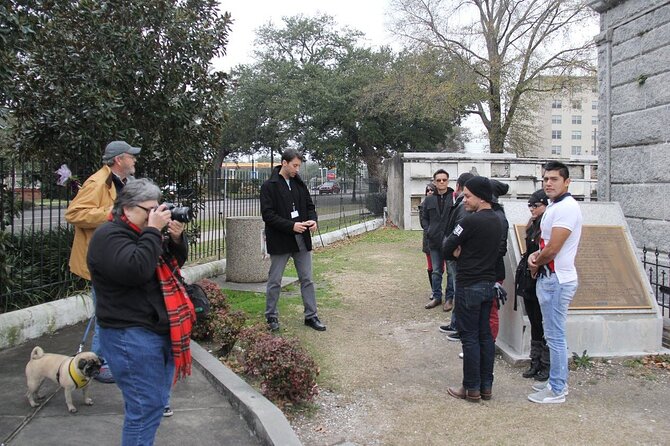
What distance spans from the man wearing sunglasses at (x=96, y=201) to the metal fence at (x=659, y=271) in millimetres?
5703

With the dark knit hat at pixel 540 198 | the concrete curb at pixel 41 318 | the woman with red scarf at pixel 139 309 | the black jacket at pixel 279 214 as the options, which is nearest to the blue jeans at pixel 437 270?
the black jacket at pixel 279 214

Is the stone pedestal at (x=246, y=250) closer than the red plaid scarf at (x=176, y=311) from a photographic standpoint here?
No

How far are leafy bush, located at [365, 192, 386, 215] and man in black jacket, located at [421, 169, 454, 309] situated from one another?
15848 mm

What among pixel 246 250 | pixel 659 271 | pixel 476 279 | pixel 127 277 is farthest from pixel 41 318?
pixel 659 271

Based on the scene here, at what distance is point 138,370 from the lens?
8.79 ft

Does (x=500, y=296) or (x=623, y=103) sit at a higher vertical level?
(x=623, y=103)

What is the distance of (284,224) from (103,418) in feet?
8.88

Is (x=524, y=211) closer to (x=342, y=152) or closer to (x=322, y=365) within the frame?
(x=322, y=365)

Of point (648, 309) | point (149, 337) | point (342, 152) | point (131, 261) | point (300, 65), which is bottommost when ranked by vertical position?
point (648, 309)

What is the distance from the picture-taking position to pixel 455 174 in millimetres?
19891

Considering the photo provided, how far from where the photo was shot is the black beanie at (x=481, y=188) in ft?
14.8

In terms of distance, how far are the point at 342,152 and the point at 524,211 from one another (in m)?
31.6

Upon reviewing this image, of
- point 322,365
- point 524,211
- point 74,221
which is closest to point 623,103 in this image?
point 524,211

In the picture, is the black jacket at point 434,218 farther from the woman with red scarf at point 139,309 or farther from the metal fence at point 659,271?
the woman with red scarf at point 139,309
